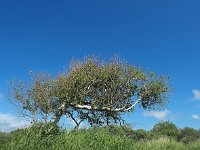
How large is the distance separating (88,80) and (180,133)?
101 ft

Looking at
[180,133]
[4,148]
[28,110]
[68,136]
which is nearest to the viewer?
[4,148]

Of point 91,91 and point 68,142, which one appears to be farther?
point 91,91

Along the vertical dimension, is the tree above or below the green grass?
above

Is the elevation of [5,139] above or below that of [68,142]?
above

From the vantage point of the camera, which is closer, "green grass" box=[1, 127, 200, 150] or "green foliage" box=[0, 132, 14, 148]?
"green grass" box=[1, 127, 200, 150]

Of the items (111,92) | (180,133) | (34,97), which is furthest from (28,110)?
(180,133)

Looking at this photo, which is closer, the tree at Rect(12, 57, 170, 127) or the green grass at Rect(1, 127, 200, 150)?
the green grass at Rect(1, 127, 200, 150)

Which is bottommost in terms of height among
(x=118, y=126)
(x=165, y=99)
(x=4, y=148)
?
(x=4, y=148)

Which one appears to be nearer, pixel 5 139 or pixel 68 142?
pixel 68 142

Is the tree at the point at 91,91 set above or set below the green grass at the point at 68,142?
above

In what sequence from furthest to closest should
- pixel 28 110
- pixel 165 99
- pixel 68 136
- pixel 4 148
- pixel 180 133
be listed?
pixel 180 133 < pixel 165 99 < pixel 28 110 < pixel 68 136 < pixel 4 148

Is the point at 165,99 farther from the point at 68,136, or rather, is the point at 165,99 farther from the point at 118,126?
the point at 68,136

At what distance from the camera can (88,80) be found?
140 feet

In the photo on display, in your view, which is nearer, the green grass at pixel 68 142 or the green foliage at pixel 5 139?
the green grass at pixel 68 142
